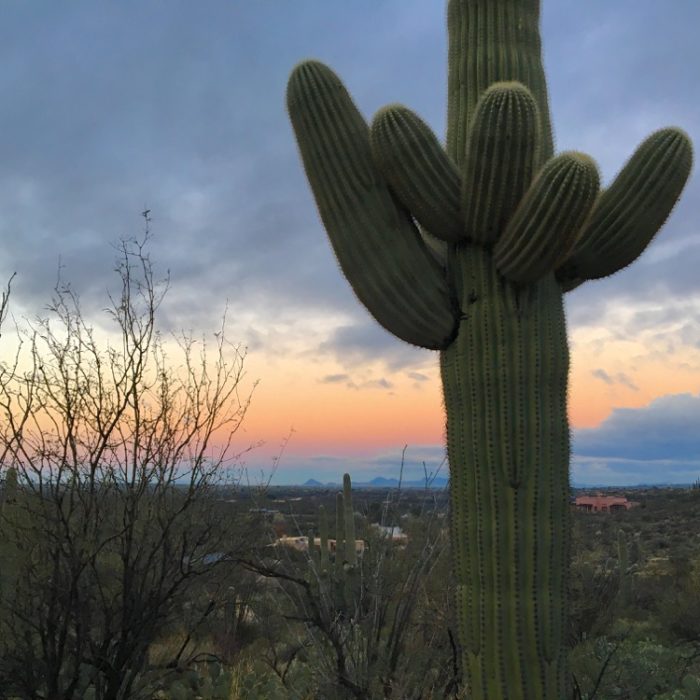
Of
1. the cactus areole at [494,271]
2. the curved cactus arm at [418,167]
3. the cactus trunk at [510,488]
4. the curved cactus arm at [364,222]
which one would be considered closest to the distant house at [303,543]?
the cactus trunk at [510,488]

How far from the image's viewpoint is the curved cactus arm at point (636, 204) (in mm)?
4852

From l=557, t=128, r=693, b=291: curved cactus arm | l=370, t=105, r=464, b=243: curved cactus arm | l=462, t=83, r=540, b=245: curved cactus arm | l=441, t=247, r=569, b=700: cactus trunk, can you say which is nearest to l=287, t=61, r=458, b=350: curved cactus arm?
l=370, t=105, r=464, b=243: curved cactus arm

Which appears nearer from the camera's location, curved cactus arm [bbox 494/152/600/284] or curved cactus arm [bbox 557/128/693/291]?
curved cactus arm [bbox 494/152/600/284]

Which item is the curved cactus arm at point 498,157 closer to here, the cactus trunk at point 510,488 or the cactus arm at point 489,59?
the cactus trunk at point 510,488

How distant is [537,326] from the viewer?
4.55 metres

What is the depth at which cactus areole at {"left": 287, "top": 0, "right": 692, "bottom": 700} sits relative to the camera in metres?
4.29

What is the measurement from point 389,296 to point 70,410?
2.48m

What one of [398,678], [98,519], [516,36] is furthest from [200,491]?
[516,36]

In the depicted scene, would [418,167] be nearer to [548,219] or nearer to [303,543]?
[548,219]

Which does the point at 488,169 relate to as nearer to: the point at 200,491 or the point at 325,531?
the point at 200,491

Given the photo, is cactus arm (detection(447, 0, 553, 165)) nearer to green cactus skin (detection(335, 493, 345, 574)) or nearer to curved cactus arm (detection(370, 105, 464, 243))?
curved cactus arm (detection(370, 105, 464, 243))

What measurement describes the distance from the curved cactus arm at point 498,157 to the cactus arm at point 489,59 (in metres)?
0.59

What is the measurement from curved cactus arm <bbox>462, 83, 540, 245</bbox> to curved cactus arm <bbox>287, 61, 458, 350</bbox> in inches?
17.5

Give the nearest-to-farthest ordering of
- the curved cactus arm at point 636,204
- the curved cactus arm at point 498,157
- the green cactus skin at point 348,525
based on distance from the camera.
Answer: the curved cactus arm at point 498,157
the curved cactus arm at point 636,204
the green cactus skin at point 348,525
